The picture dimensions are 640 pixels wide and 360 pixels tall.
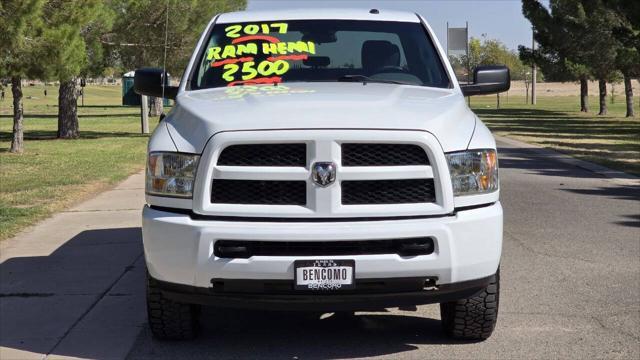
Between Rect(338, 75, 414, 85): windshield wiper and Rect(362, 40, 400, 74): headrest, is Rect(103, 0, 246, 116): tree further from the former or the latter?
Rect(338, 75, 414, 85): windshield wiper

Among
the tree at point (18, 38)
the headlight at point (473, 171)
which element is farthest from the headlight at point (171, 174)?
the tree at point (18, 38)

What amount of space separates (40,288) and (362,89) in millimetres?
2971

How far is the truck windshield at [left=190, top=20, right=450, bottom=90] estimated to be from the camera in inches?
242

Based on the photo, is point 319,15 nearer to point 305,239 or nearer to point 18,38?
point 305,239

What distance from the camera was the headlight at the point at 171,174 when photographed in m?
4.79

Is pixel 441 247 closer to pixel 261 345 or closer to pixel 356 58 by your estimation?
pixel 261 345

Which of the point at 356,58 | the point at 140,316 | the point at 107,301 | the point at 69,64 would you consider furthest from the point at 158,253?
the point at 69,64

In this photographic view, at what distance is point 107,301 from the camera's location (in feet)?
21.3

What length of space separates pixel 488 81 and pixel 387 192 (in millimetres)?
1966

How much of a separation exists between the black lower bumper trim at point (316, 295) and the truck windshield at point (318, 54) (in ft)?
5.70

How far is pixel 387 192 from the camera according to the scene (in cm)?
475

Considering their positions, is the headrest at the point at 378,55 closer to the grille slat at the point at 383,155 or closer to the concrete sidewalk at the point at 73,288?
the grille slat at the point at 383,155

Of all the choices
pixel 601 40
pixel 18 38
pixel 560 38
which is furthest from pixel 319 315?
pixel 560 38

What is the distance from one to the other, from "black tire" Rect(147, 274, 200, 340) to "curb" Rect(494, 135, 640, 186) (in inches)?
431
